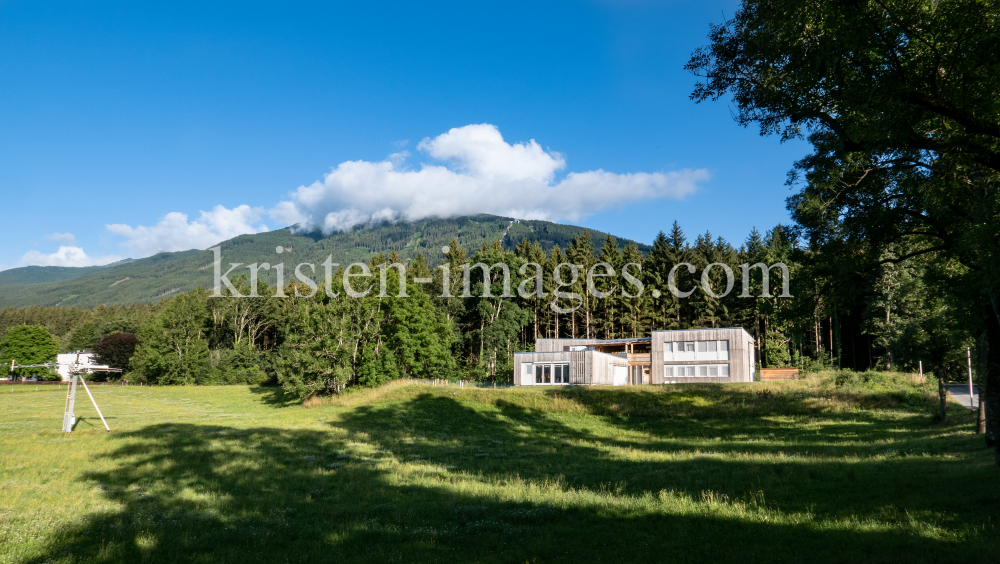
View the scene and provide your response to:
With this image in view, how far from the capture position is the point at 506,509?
465 inches

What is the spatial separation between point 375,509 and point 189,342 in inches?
2918

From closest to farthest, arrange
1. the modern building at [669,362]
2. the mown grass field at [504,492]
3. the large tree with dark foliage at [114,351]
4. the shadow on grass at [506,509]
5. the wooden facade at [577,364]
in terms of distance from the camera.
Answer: the shadow on grass at [506,509], the mown grass field at [504,492], the wooden facade at [577,364], the modern building at [669,362], the large tree with dark foliage at [114,351]

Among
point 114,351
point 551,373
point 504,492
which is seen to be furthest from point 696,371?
point 114,351

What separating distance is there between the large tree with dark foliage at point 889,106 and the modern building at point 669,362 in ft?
113

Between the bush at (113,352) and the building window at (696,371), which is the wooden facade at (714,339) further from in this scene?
the bush at (113,352)

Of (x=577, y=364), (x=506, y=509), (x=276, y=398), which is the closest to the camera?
(x=506, y=509)

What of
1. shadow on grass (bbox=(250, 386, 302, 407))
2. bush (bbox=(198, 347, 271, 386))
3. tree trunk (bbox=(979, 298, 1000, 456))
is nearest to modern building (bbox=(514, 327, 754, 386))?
shadow on grass (bbox=(250, 386, 302, 407))

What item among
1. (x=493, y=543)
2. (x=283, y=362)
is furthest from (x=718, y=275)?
(x=493, y=543)

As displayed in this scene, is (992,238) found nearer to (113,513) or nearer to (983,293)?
(983,293)

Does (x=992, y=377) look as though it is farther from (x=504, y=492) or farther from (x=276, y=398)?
(x=276, y=398)

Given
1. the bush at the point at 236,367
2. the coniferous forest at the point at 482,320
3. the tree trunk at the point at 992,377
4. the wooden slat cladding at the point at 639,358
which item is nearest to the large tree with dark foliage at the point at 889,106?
the tree trunk at the point at 992,377

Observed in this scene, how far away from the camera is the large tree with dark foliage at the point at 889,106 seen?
343 inches

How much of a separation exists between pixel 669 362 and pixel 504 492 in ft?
133

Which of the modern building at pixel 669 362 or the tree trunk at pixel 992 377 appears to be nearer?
the tree trunk at pixel 992 377
